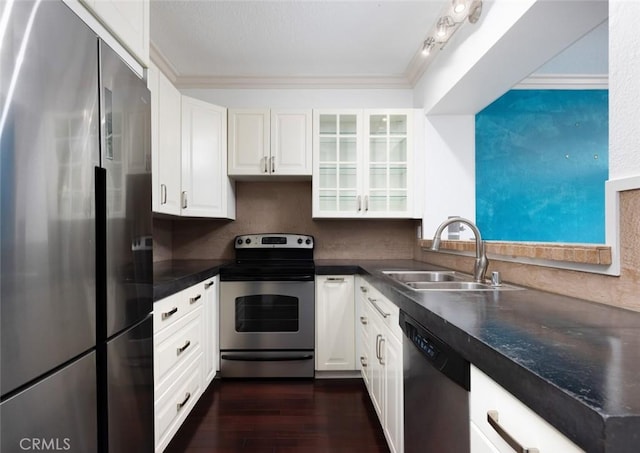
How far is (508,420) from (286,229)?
2511mm

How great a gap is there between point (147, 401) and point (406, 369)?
1.01 m

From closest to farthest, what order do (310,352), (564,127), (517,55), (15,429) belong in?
(15,429)
(517,55)
(310,352)
(564,127)

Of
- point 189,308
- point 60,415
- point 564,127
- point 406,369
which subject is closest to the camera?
point 60,415

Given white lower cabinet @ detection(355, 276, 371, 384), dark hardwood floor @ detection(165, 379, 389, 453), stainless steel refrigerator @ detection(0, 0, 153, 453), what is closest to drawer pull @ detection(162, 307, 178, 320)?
stainless steel refrigerator @ detection(0, 0, 153, 453)

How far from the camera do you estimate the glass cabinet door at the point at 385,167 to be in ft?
8.82

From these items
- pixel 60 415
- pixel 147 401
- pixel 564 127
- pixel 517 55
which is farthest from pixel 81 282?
pixel 564 127

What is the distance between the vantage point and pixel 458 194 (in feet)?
8.62

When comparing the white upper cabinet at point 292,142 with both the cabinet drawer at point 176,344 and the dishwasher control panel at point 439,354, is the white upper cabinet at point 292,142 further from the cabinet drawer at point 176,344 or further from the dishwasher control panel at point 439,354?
the dishwasher control panel at point 439,354

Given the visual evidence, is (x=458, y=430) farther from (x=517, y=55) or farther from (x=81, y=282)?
(x=517, y=55)

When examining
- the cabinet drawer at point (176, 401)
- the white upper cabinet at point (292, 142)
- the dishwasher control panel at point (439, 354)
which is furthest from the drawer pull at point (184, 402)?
the white upper cabinet at point (292, 142)

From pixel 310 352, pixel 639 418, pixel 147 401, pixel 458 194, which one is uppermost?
pixel 458 194

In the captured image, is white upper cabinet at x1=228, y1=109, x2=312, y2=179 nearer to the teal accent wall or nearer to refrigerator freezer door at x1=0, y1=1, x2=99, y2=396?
the teal accent wall

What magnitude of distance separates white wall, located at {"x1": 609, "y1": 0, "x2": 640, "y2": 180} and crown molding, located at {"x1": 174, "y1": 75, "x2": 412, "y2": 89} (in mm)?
2051

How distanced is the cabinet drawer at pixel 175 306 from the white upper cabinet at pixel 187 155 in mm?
541
